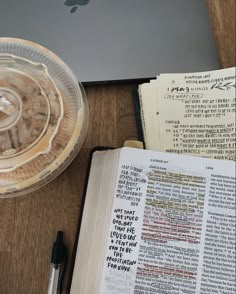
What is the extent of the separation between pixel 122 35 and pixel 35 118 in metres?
0.18

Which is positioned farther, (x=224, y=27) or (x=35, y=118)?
(x=224, y=27)

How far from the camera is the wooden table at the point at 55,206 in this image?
512mm

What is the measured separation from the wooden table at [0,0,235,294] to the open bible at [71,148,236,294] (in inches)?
1.8

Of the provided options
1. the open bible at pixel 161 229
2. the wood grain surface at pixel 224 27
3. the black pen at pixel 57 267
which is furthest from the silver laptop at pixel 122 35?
the black pen at pixel 57 267

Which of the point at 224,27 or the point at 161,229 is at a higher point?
the point at 224,27

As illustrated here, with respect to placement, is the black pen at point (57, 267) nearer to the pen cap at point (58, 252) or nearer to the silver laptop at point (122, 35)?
the pen cap at point (58, 252)


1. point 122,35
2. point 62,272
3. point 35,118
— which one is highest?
point 122,35

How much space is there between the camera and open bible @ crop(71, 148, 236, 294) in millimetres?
468

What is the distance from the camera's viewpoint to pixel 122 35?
1.77 ft

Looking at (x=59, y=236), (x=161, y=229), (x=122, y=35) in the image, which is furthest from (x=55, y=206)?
(x=122, y=35)

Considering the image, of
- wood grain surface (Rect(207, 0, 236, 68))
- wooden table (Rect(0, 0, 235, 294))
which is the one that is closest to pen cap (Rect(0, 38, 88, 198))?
wooden table (Rect(0, 0, 235, 294))

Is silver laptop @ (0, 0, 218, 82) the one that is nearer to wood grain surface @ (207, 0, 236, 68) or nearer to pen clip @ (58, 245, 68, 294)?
wood grain surface @ (207, 0, 236, 68)

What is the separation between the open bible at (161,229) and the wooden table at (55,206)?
1.8 inches

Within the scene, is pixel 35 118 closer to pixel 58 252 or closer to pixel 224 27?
pixel 58 252
